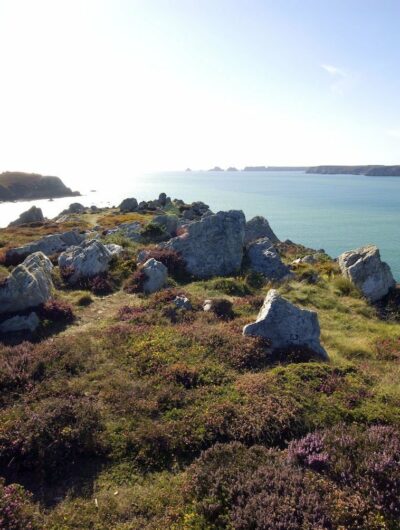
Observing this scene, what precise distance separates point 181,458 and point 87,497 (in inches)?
91.4

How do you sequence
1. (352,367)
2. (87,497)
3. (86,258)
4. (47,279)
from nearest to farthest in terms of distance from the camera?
(87,497) < (352,367) < (47,279) < (86,258)

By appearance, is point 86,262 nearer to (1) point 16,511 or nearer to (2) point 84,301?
(2) point 84,301

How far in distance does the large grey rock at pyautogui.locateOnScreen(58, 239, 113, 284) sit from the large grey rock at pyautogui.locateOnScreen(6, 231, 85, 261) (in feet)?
14.1

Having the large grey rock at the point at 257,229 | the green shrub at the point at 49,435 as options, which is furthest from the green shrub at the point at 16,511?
the large grey rock at the point at 257,229

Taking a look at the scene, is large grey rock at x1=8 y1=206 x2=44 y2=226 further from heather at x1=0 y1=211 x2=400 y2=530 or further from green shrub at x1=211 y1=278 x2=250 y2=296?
heather at x1=0 y1=211 x2=400 y2=530

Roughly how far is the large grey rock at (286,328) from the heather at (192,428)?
0.53m

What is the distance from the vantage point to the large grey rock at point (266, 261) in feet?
90.0

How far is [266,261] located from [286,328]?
12912 mm

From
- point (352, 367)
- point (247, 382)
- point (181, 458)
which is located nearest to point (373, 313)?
point (352, 367)

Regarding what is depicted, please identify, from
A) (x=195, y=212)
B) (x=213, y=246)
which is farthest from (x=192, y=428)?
(x=195, y=212)

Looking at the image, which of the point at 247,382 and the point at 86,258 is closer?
the point at 247,382

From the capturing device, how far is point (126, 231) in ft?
131

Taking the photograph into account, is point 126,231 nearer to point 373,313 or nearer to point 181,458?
point 373,313

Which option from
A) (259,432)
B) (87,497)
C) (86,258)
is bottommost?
(87,497)
